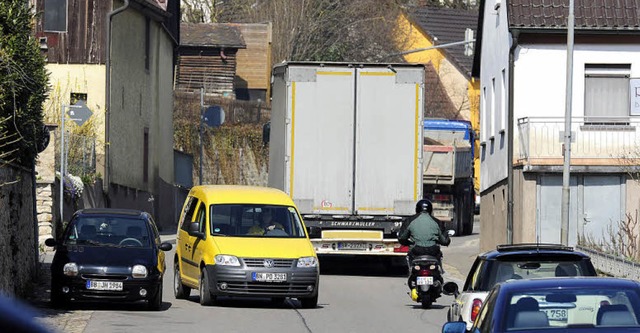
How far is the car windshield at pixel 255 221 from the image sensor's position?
19.0m

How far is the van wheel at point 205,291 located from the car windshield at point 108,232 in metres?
1.00

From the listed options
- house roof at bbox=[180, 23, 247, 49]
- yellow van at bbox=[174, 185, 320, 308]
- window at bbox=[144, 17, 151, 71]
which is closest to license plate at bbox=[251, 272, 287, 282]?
yellow van at bbox=[174, 185, 320, 308]

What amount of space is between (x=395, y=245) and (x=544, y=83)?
7965 mm

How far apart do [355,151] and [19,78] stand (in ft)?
30.0

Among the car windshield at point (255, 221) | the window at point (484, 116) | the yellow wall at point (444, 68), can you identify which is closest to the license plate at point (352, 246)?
the car windshield at point (255, 221)

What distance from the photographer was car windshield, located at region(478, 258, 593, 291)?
37.4 ft

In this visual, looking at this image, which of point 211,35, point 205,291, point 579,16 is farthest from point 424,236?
point 211,35

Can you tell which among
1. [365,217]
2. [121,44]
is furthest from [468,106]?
[365,217]

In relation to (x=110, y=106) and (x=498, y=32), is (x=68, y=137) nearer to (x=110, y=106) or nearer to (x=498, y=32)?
(x=110, y=106)

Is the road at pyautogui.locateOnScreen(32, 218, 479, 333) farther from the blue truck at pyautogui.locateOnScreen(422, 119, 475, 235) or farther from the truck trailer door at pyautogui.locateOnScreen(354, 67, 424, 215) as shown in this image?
the blue truck at pyautogui.locateOnScreen(422, 119, 475, 235)

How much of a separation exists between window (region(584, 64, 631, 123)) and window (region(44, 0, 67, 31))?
1702cm

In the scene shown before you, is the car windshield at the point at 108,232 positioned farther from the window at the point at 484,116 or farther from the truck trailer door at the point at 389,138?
the window at the point at 484,116

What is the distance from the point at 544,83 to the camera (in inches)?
1183

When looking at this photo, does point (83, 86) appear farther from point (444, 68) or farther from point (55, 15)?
point (444, 68)
